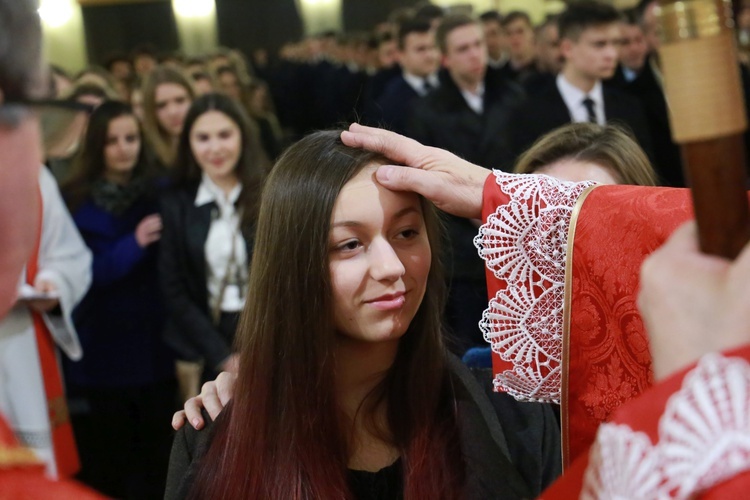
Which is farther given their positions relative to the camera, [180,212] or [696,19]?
[180,212]

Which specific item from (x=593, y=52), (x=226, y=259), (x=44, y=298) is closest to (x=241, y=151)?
(x=226, y=259)

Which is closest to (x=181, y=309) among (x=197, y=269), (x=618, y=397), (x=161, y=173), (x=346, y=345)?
(x=197, y=269)

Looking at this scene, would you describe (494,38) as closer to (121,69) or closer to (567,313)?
(121,69)

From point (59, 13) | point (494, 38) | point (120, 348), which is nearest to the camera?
point (120, 348)

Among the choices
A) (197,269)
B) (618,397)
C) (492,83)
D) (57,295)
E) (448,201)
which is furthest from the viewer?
(492,83)

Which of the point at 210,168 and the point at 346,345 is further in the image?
the point at 210,168

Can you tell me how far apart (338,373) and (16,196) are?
900 millimetres

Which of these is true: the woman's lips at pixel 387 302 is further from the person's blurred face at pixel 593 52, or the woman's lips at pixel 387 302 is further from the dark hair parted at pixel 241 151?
the person's blurred face at pixel 593 52

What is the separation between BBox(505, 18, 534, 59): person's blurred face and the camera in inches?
332

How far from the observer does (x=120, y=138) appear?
3779 millimetres

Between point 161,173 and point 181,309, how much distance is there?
2.62ft

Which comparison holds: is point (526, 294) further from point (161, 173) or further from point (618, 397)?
point (161, 173)

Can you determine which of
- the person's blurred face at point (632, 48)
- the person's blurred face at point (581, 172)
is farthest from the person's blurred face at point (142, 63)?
the person's blurred face at point (581, 172)

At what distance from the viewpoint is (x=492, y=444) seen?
1.56m
